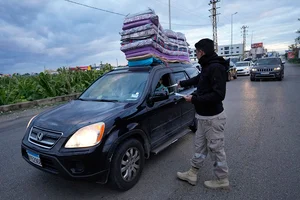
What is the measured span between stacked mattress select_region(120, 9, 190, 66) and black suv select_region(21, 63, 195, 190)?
28 centimetres

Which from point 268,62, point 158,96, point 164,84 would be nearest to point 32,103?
point 164,84

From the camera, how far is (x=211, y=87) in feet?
8.52

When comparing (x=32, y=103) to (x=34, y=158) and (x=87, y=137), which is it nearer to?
(x=34, y=158)

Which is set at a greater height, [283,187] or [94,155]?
[94,155]

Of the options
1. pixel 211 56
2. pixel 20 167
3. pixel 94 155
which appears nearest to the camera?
pixel 94 155

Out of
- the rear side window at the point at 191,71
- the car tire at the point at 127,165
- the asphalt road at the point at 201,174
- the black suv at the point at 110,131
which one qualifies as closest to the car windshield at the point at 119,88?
the black suv at the point at 110,131

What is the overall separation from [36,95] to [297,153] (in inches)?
435

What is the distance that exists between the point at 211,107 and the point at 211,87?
0.86ft

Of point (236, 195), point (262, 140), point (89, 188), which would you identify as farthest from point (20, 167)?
point (262, 140)

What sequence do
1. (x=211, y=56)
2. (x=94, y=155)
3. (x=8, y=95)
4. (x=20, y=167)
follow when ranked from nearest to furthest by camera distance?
1. (x=94, y=155)
2. (x=211, y=56)
3. (x=20, y=167)
4. (x=8, y=95)

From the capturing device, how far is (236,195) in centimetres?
264

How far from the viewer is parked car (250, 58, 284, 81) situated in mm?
14602

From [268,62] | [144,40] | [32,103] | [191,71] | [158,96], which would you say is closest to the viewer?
[158,96]

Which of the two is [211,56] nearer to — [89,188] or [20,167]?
[89,188]
